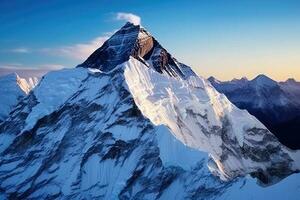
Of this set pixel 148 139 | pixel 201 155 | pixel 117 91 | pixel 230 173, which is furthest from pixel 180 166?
pixel 117 91

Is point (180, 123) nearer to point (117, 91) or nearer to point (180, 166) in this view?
point (117, 91)

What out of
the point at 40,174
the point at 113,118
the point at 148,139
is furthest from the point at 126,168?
the point at 40,174

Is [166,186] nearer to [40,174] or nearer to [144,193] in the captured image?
[144,193]

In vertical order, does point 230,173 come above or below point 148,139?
below

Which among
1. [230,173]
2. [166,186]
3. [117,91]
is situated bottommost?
[230,173]

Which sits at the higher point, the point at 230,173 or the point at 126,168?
the point at 126,168

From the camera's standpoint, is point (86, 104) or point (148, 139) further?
point (86, 104)

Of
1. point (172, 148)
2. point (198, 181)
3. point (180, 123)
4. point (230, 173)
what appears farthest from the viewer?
point (180, 123)

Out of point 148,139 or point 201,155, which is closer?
point 201,155

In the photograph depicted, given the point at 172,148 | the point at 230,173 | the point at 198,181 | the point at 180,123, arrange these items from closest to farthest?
the point at 198,181, the point at 172,148, the point at 230,173, the point at 180,123
